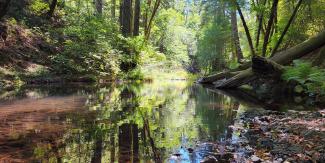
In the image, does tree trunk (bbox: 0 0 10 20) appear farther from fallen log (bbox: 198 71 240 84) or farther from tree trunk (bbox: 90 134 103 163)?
tree trunk (bbox: 90 134 103 163)

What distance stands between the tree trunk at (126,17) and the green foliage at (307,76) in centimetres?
1266

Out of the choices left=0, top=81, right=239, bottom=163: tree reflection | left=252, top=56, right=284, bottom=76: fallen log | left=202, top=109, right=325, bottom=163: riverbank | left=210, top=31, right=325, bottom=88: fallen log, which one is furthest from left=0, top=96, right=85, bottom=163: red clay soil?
left=210, top=31, right=325, bottom=88: fallen log

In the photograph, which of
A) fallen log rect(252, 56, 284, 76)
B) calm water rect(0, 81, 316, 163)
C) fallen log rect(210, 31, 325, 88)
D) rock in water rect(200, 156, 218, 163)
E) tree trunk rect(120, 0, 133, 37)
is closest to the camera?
rock in water rect(200, 156, 218, 163)

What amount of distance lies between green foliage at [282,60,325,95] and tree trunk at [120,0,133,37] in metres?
12.7

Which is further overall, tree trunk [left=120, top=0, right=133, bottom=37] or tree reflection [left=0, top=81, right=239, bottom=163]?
tree trunk [left=120, top=0, right=133, bottom=37]

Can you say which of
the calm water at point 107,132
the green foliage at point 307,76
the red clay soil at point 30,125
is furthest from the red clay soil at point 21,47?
the green foliage at point 307,76

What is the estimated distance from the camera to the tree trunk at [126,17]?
20047 millimetres

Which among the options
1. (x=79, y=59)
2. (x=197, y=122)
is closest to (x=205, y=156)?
(x=197, y=122)

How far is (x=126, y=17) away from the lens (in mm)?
20375

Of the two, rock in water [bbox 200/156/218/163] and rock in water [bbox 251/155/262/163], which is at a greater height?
rock in water [bbox 251/155/262/163]

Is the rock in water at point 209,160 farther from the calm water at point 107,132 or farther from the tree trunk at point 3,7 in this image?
the tree trunk at point 3,7

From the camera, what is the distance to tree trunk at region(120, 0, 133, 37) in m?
20.0

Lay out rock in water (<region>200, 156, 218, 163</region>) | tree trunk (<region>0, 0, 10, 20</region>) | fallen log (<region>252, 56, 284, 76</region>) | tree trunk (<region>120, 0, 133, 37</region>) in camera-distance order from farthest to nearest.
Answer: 1. tree trunk (<region>120, 0, 133, 37</region>)
2. tree trunk (<region>0, 0, 10, 20</region>)
3. fallen log (<region>252, 56, 284, 76</region>)
4. rock in water (<region>200, 156, 218, 163</region>)

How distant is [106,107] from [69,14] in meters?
15.4
